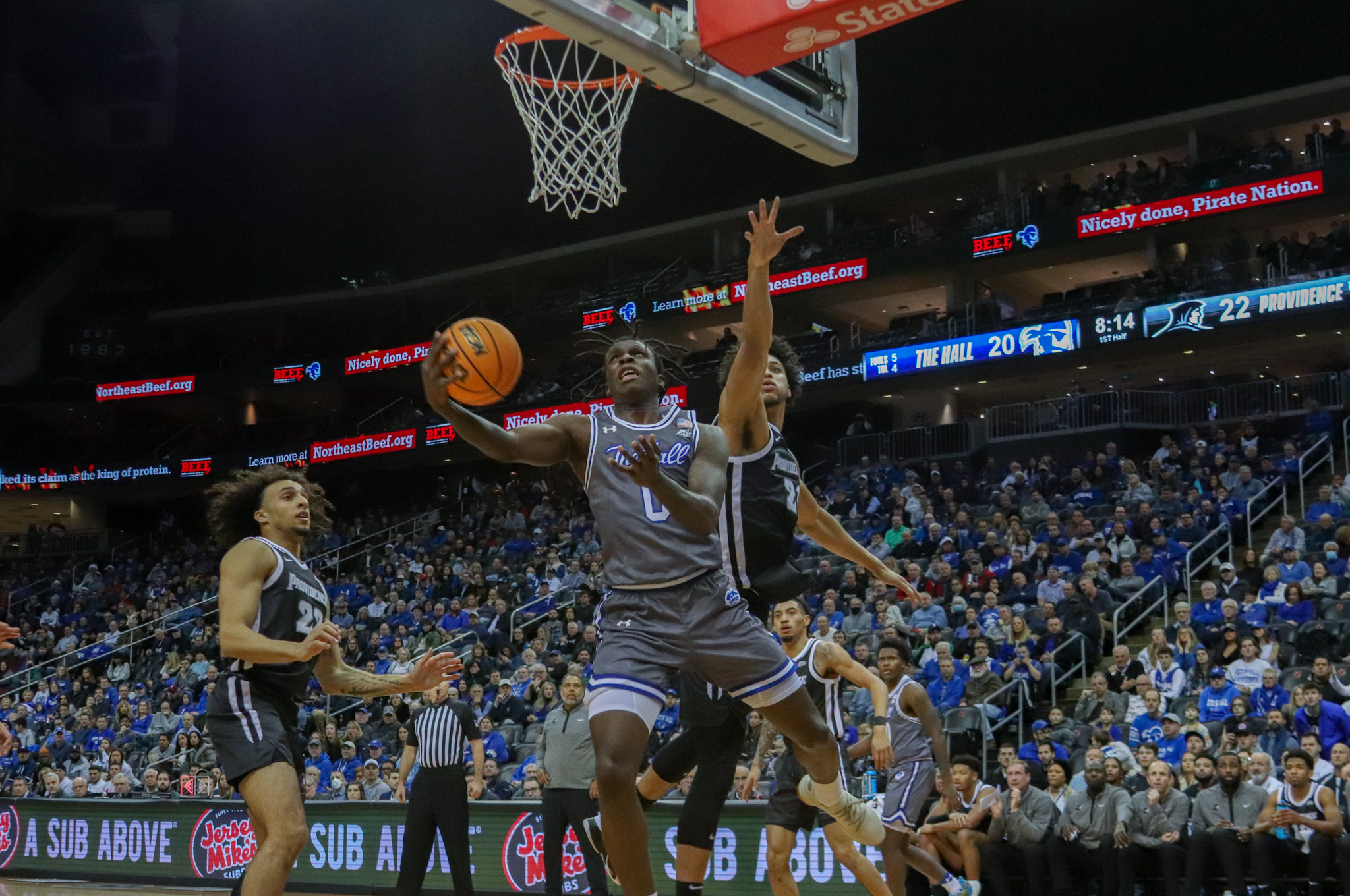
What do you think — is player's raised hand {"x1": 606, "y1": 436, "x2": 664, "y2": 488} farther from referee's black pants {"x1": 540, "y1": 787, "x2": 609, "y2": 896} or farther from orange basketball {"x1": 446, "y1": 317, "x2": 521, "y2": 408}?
referee's black pants {"x1": 540, "y1": 787, "x2": 609, "y2": 896}

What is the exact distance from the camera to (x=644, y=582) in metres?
4.87

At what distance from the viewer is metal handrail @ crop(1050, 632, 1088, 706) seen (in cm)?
1436

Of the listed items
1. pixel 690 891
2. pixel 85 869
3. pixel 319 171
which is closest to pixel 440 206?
pixel 319 171

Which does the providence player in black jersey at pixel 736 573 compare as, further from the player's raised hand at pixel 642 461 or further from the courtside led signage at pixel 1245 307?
the courtside led signage at pixel 1245 307

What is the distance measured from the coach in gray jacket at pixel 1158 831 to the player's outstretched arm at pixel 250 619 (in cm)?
694

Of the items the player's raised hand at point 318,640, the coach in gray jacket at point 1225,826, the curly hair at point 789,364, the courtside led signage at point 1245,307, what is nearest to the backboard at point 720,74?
the curly hair at point 789,364

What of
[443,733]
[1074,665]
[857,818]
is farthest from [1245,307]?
[857,818]

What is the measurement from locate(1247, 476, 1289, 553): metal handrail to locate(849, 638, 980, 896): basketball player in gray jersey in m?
10.1

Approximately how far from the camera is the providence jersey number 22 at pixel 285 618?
221 inches

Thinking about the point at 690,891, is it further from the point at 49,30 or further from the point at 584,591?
the point at 49,30

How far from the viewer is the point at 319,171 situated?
37.5m

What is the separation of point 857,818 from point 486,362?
8.36 feet

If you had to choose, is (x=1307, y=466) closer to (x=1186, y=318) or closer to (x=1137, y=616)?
(x=1186, y=318)

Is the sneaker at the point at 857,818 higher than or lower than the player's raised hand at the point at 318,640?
lower
